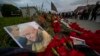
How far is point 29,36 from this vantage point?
56 centimetres

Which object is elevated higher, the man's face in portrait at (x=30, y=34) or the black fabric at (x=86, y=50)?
the man's face in portrait at (x=30, y=34)

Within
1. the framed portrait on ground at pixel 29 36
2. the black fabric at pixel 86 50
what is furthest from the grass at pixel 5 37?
the black fabric at pixel 86 50

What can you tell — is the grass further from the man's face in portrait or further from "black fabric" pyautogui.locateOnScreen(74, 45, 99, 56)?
"black fabric" pyautogui.locateOnScreen(74, 45, 99, 56)

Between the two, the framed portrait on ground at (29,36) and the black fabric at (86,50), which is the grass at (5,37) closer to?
the framed portrait on ground at (29,36)

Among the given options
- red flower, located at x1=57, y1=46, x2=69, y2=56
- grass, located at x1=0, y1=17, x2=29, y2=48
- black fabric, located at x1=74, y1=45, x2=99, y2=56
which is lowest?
black fabric, located at x1=74, y1=45, x2=99, y2=56

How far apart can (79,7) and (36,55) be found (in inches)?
17.7

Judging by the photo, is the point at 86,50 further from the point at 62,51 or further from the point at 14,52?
the point at 14,52

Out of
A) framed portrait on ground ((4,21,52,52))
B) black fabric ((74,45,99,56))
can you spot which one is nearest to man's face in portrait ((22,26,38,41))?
framed portrait on ground ((4,21,52,52))

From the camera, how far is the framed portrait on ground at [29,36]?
53 centimetres

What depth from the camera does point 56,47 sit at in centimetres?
52

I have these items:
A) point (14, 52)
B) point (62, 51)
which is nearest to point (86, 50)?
point (62, 51)

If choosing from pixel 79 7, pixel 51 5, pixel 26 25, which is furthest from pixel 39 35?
pixel 79 7

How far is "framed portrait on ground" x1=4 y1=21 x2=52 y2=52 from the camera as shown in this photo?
0.53 meters

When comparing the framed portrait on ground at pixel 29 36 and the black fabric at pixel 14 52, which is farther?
the framed portrait on ground at pixel 29 36
